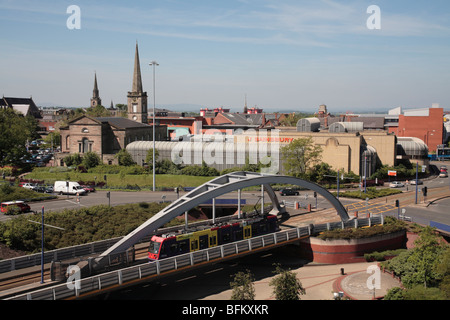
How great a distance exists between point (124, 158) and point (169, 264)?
153ft

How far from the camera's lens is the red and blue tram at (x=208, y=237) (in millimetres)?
29317

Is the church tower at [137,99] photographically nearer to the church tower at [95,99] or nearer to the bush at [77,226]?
the bush at [77,226]

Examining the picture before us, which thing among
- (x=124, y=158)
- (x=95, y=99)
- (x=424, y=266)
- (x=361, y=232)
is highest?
(x=95, y=99)

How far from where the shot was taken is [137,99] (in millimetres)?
92375

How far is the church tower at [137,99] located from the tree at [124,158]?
20974mm

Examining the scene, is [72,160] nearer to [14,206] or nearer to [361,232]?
[14,206]

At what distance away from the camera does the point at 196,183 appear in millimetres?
64188

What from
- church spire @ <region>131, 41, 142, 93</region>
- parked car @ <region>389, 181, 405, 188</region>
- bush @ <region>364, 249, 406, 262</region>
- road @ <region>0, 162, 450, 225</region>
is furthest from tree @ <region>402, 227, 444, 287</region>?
church spire @ <region>131, 41, 142, 93</region>

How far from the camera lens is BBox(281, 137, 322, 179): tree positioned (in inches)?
2574

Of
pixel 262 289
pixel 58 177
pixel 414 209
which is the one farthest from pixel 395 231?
pixel 58 177

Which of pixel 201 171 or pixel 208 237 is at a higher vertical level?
pixel 201 171

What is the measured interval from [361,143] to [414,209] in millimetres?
23214

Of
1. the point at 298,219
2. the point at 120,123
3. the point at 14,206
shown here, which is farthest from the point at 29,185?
the point at 298,219
